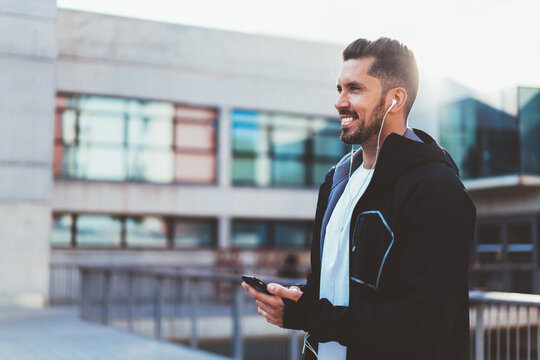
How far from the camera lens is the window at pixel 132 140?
2309 centimetres

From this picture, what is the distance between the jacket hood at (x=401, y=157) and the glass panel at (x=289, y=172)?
24253mm

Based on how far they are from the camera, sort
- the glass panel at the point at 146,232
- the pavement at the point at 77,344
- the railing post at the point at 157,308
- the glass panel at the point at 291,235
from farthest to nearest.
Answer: the glass panel at the point at 291,235, the glass panel at the point at 146,232, the railing post at the point at 157,308, the pavement at the point at 77,344

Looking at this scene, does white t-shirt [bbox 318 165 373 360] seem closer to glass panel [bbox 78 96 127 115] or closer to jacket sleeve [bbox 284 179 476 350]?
jacket sleeve [bbox 284 179 476 350]

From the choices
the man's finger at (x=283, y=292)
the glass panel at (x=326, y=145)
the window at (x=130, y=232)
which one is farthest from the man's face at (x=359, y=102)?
the glass panel at (x=326, y=145)

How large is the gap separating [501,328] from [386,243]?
4.60m

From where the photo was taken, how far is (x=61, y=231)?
75.2 ft

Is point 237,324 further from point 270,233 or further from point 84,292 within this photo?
point 270,233

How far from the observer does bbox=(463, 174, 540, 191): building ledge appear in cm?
2237

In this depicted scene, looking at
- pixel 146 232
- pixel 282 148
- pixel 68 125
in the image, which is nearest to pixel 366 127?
pixel 68 125

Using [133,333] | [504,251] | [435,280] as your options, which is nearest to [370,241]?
[435,280]

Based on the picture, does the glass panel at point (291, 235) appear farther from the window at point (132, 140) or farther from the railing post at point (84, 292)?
the railing post at point (84, 292)

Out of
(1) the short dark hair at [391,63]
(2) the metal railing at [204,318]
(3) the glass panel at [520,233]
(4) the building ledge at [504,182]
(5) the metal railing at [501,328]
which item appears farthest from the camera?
(3) the glass panel at [520,233]

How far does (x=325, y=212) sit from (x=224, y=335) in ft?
28.2

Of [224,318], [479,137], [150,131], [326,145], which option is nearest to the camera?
[224,318]
